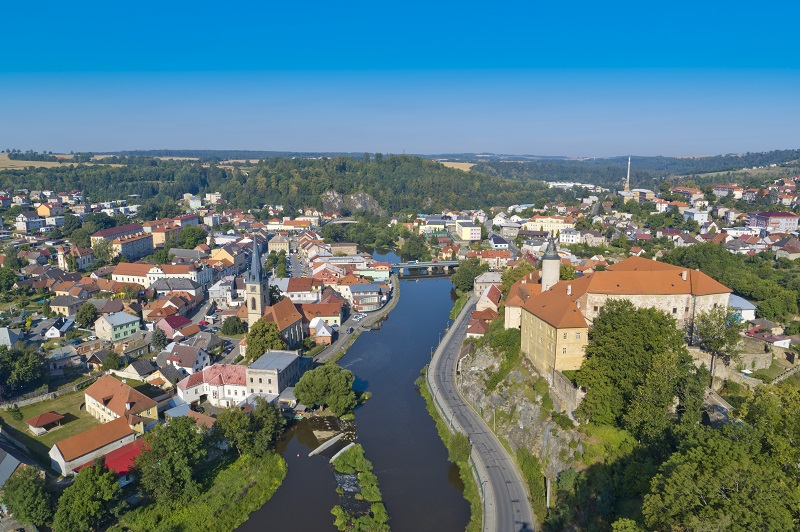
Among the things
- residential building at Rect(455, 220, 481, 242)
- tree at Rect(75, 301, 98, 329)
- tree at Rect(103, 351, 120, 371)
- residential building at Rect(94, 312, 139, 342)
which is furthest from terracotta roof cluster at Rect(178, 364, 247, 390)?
residential building at Rect(455, 220, 481, 242)

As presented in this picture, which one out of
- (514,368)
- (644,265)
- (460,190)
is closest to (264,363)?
(514,368)

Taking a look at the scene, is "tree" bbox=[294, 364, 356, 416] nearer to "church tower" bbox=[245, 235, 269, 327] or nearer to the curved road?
the curved road

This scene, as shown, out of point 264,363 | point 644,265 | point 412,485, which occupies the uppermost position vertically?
point 644,265

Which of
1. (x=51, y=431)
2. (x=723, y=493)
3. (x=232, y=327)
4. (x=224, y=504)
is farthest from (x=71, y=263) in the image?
(x=723, y=493)

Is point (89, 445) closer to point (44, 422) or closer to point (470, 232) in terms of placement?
point (44, 422)

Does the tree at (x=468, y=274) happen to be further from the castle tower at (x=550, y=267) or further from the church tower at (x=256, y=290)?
the church tower at (x=256, y=290)

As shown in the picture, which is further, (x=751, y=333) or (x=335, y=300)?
(x=335, y=300)

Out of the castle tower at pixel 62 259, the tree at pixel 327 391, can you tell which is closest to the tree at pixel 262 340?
the tree at pixel 327 391

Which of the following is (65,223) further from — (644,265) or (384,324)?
(644,265)
